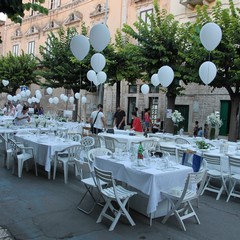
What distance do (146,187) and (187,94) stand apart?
14530 millimetres

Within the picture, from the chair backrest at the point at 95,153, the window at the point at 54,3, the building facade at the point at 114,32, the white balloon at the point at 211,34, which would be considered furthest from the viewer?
the window at the point at 54,3

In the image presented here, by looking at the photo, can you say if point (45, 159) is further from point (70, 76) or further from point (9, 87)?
point (9, 87)

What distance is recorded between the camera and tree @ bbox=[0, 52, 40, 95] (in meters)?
25.9

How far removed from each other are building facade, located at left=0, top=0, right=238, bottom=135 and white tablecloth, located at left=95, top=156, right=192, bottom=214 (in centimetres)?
1299

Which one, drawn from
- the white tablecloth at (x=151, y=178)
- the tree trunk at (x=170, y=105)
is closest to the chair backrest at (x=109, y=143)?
the white tablecloth at (x=151, y=178)

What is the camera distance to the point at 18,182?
6605mm

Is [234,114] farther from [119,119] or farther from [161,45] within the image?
[119,119]

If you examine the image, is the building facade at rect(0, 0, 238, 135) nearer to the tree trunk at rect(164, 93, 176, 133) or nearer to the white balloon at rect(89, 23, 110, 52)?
the tree trunk at rect(164, 93, 176, 133)

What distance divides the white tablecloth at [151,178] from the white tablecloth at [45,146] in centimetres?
230

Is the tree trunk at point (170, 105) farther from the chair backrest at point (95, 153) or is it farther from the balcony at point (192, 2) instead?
the chair backrest at point (95, 153)

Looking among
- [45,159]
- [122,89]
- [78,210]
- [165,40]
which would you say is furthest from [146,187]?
[122,89]

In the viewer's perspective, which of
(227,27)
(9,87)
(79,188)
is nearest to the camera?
(79,188)

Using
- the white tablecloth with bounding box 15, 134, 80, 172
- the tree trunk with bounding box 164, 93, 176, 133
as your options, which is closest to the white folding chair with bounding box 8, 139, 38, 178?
the white tablecloth with bounding box 15, 134, 80, 172

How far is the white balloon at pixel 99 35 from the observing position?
6.71m
